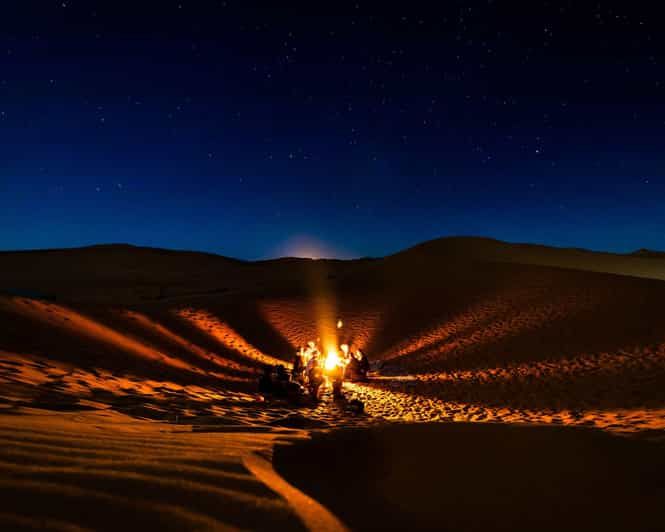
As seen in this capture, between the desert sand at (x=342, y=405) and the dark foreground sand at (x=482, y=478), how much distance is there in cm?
2

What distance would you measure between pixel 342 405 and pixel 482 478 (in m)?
6.81

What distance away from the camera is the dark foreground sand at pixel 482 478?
301 cm

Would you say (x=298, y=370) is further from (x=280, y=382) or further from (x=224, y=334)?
(x=224, y=334)

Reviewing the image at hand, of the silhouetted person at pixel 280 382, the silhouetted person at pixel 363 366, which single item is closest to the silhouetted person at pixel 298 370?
the silhouetted person at pixel 280 382

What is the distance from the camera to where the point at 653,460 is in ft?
13.1

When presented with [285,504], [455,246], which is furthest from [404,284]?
[285,504]

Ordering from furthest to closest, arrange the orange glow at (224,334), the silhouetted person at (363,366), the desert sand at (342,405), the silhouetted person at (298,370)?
the orange glow at (224,334)
the silhouetted person at (363,366)
the silhouetted person at (298,370)
the desert sand at (342,405)

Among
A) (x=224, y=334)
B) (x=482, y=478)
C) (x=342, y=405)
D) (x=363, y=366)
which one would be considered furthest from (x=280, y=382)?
(x=224, y=334)

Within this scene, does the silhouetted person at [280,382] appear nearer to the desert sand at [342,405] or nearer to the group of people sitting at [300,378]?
the group of people sitting at [300,378]

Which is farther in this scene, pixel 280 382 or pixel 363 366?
pixel 363 366

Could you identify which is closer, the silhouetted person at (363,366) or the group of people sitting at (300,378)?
the group of people sitting at (300,378)

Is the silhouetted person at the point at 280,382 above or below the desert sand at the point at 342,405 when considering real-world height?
below

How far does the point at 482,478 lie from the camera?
376 cm

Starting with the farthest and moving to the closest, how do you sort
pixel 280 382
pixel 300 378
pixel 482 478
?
pixel 300 378
pixel 280 382
pixel 482 478
